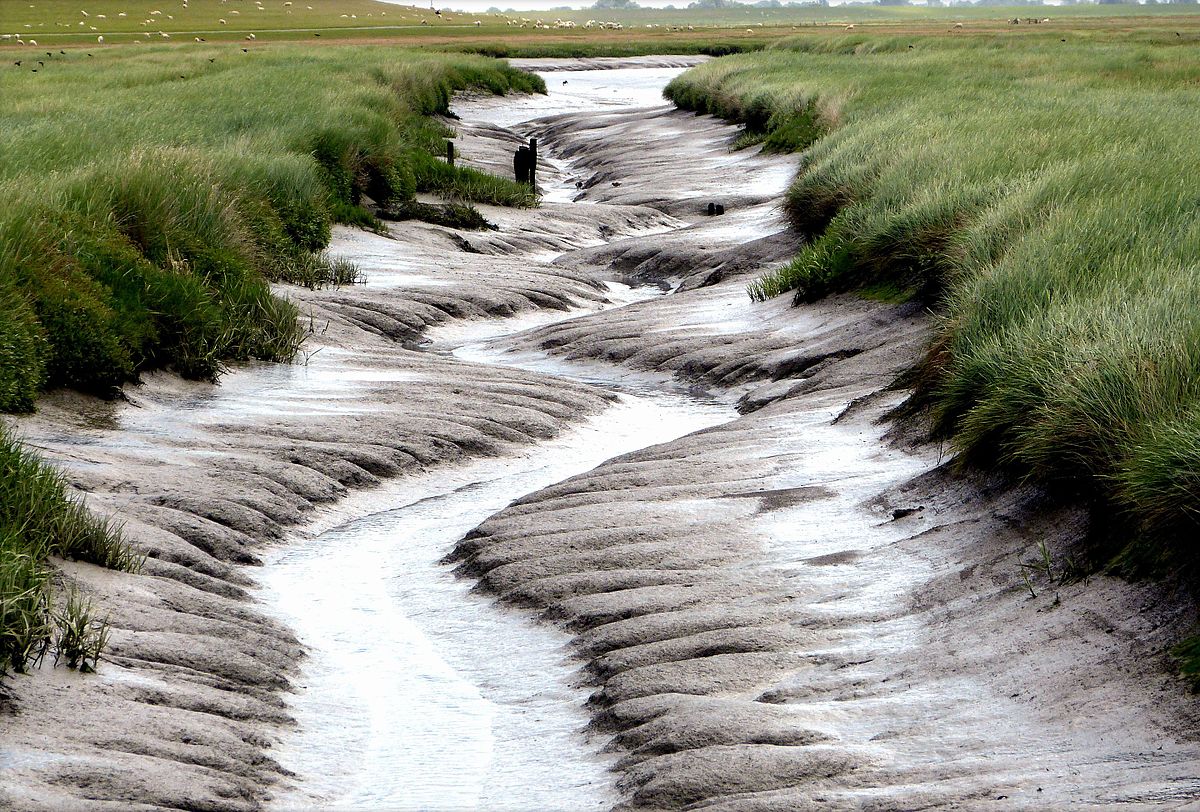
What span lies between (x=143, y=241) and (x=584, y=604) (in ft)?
20.4

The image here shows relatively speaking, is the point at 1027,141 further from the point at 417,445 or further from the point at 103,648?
the point at 103,648

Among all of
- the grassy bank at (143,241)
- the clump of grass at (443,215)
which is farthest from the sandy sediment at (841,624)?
the clump of grass at (443,215)

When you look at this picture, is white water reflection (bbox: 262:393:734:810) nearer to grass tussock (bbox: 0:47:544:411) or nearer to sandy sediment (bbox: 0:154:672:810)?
sandy sediment (bbox: 0:154:672:810)

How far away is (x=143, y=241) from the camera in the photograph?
10.7 m

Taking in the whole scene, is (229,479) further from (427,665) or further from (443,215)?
(443,215)

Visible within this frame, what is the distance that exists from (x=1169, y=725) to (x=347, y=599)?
4.07 metres

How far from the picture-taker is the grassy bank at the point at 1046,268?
5.37 meters

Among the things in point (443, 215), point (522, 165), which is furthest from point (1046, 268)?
point (522, 165)

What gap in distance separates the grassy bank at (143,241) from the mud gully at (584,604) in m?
0.25

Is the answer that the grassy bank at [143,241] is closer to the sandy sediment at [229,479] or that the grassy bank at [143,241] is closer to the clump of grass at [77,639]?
the clump of grass at [77,639]

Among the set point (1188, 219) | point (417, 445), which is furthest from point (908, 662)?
point (1188, 219)

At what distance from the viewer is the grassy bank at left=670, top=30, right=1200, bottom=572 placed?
5.37 meters

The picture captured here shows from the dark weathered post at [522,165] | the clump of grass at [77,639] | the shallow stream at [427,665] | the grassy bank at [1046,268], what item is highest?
the grassy bank at [1046,268]

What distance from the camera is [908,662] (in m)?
5.08
